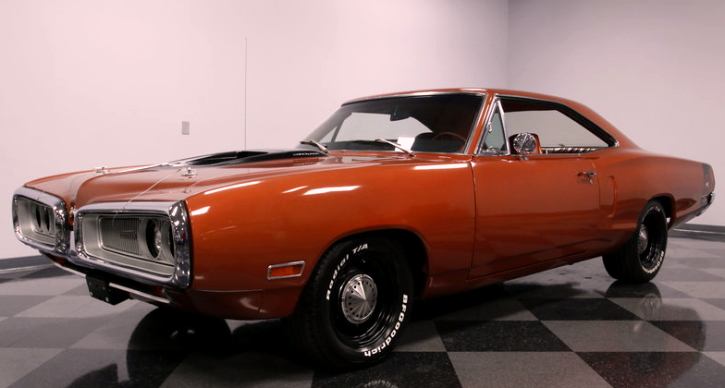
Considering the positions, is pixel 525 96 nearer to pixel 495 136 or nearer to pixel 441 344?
pixel 495 136

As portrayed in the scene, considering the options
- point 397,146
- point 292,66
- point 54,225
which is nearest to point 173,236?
point 54,225

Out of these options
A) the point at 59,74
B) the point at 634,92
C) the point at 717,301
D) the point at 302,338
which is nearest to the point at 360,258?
the point at 302,338

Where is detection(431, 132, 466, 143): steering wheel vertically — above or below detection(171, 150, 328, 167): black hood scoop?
above

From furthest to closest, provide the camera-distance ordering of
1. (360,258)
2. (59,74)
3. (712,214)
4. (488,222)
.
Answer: (712,214) → (59,74) → (488,222) → (360,258)

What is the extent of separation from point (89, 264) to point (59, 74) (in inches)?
127

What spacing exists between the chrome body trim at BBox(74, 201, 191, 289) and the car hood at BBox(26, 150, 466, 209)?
45 mm

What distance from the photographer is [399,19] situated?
6852 mm

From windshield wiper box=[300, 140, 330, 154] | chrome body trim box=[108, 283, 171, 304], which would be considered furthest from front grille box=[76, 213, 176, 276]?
windshield wiper box=[300, 140, 330, 154]

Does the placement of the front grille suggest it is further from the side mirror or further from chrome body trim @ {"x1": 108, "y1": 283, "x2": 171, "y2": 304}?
the side mirror

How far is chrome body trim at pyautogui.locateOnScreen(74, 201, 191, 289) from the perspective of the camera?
5.57ft

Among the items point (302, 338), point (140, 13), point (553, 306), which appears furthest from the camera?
point (140, 13)

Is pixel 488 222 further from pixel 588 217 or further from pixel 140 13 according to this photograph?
pixel 140 13

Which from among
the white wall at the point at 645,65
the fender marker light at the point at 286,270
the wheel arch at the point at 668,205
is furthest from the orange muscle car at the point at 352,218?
the white wall at the point at 645,65

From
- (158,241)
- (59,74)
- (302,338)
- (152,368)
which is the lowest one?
(152,368)
